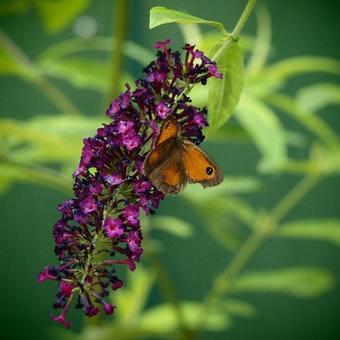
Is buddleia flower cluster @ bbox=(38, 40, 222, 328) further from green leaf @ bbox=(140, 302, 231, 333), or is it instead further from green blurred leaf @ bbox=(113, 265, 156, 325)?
green blurred leaf @ bbox=(113, 265, 156, 325)

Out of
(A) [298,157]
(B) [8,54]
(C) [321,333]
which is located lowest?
(B) [8,54]

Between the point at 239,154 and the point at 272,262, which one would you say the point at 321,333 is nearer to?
the point at 272,262

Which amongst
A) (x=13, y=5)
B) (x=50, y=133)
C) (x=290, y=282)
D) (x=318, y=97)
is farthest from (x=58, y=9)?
(x=290, y=282)

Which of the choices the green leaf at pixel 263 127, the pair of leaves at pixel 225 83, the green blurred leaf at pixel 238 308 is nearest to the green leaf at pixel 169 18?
the pair of leaves at pixel 225 83

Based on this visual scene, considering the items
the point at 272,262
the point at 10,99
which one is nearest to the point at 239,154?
the point at 272,262

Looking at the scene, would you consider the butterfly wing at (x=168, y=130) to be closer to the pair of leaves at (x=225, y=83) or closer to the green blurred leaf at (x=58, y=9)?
the pair of leaves at (x=225, y=83)

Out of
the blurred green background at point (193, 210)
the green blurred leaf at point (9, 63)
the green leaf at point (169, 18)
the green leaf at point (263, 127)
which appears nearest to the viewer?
the green leaf at point (169, 18)
